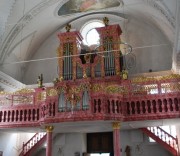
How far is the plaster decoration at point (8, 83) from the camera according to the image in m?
18.4

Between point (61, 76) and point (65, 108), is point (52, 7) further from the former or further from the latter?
point (65, 108)

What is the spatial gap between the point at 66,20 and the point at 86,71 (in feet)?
18.0

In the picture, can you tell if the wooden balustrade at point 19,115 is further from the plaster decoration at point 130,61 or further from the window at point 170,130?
the window at point 170,130

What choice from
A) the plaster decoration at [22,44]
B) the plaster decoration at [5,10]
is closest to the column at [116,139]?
the plaster decoration at [5,10]

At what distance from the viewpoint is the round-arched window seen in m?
20.3

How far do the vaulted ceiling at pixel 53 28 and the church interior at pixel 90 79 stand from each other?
0.21 feet

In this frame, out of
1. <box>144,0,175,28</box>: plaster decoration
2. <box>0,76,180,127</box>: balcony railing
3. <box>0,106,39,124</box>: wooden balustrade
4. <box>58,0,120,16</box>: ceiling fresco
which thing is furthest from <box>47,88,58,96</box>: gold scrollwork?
<box>144,0,175,28</box>: plaster decoration

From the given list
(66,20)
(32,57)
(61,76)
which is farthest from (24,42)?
(61,76)

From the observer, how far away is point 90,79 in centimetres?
1623

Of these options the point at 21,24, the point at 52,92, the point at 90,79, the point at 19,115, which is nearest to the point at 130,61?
the point at 90,79

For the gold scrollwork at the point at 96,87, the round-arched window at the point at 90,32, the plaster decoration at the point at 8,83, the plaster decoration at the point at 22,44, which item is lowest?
the gold scrollwork at the point at 96,87

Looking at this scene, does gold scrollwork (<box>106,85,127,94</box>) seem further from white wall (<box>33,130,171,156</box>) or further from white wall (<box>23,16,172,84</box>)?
white wall (<box>33,130,171,156</box>)

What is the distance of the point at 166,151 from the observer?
1727 centimetres

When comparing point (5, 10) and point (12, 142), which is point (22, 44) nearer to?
point (5, 10)
